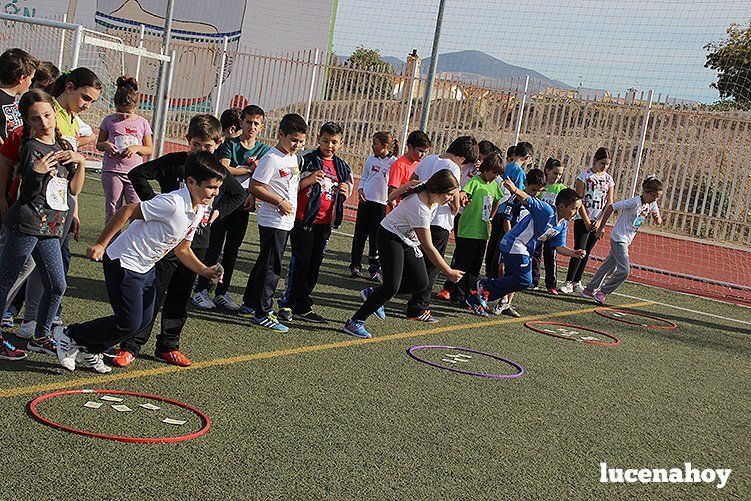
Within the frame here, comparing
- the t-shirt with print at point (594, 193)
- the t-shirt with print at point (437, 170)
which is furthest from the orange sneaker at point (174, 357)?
the t-shirt with print at point (594, 193)

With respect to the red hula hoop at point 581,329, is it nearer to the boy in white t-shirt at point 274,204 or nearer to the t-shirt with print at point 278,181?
the boy in white t-shirt at point 274,204

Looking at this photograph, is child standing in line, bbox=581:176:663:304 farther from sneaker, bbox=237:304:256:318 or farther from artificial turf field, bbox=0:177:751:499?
sneaker, bbox=237:304:256:318

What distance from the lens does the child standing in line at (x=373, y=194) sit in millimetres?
11750

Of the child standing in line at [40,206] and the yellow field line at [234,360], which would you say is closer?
the yellow field line at [234,360]

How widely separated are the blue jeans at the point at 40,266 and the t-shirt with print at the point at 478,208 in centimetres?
546

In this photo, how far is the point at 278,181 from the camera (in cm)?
802

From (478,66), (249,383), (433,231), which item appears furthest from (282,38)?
(249,383)

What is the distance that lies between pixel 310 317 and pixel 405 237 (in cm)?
118

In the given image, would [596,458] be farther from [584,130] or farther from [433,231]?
[584,130]

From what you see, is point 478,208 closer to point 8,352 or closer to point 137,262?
point 137,262

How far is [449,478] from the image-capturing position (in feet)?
16.4

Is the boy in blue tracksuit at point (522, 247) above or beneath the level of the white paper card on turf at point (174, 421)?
above

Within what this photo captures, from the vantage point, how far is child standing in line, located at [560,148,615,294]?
44.0ft

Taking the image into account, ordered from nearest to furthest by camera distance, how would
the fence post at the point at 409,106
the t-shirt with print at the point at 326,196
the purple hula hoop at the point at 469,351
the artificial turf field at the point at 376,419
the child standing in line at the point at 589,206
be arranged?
1. the artificial turf field at the point at 376,419
2. the purple hula hoop at the point at 469,351
3. the t-shirt with print at the point at 326,196
4. the child standing in line at the point at 589,206
5. the fence post at the point at 409,106
